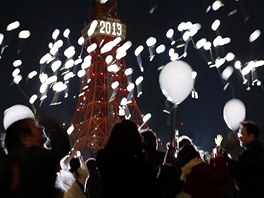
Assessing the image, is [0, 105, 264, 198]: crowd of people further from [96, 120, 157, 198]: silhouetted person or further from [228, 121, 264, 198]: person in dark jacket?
[228, 121, 264, 198]: person in dark jacket

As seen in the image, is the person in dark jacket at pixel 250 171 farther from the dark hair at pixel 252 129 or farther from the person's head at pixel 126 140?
the person's head at pixel 126 140

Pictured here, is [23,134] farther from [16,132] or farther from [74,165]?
[74,165]

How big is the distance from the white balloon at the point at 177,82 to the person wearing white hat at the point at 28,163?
4281 mm

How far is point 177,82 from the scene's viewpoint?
7.32m

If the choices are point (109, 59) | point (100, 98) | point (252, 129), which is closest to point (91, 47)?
point (109, 59)

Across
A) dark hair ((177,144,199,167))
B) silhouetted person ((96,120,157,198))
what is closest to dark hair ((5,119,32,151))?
silhouetted person ((96,120,157,198))

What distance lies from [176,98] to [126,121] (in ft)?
13.8

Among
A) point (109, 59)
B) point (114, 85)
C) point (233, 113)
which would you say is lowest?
point (114, 85)

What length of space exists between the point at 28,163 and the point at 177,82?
466 cm

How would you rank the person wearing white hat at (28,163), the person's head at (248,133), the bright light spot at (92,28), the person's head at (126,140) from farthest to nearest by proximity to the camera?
the bright light spot at (92,28), the person's head at (248,133), the person's head at (126,140), the person wearing white hat at (28,163)

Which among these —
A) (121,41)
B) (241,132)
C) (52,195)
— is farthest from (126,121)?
(121,41)

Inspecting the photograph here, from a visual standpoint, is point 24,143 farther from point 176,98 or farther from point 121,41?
point 121,41

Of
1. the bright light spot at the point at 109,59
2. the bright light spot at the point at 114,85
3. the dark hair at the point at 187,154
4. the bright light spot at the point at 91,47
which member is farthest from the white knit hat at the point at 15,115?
the bright light spot at the point at 91,47

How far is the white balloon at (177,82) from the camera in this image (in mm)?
7277
